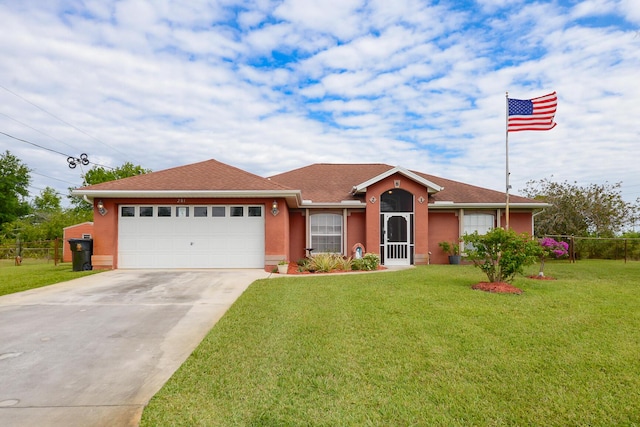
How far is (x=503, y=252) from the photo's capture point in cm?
893

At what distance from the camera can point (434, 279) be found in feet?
34.2

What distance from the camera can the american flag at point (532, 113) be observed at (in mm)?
11977

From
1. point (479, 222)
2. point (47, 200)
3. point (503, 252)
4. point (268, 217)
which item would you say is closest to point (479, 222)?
point (479, 222)

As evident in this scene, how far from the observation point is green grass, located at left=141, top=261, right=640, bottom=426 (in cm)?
310

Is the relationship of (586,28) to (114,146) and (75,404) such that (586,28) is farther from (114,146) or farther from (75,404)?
(114,146)

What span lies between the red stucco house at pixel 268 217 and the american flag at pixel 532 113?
13.4ft

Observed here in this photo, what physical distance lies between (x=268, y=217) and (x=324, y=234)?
3.64 meters

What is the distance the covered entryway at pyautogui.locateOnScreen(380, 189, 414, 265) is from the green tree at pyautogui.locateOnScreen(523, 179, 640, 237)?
1234 centimetres

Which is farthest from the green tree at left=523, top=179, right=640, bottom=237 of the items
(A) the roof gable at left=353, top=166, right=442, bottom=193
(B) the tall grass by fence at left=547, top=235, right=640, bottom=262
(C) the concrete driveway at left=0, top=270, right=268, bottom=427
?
(C) the concrete driveway at left=0, top=270, right=268, bottom=427

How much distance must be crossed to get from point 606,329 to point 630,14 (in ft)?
32.7

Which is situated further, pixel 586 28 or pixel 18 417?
pixel 586 28

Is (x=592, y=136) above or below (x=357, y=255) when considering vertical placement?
above

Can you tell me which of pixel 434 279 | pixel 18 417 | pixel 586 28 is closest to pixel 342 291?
pixel 434 279

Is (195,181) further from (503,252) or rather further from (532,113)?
(532,113)
